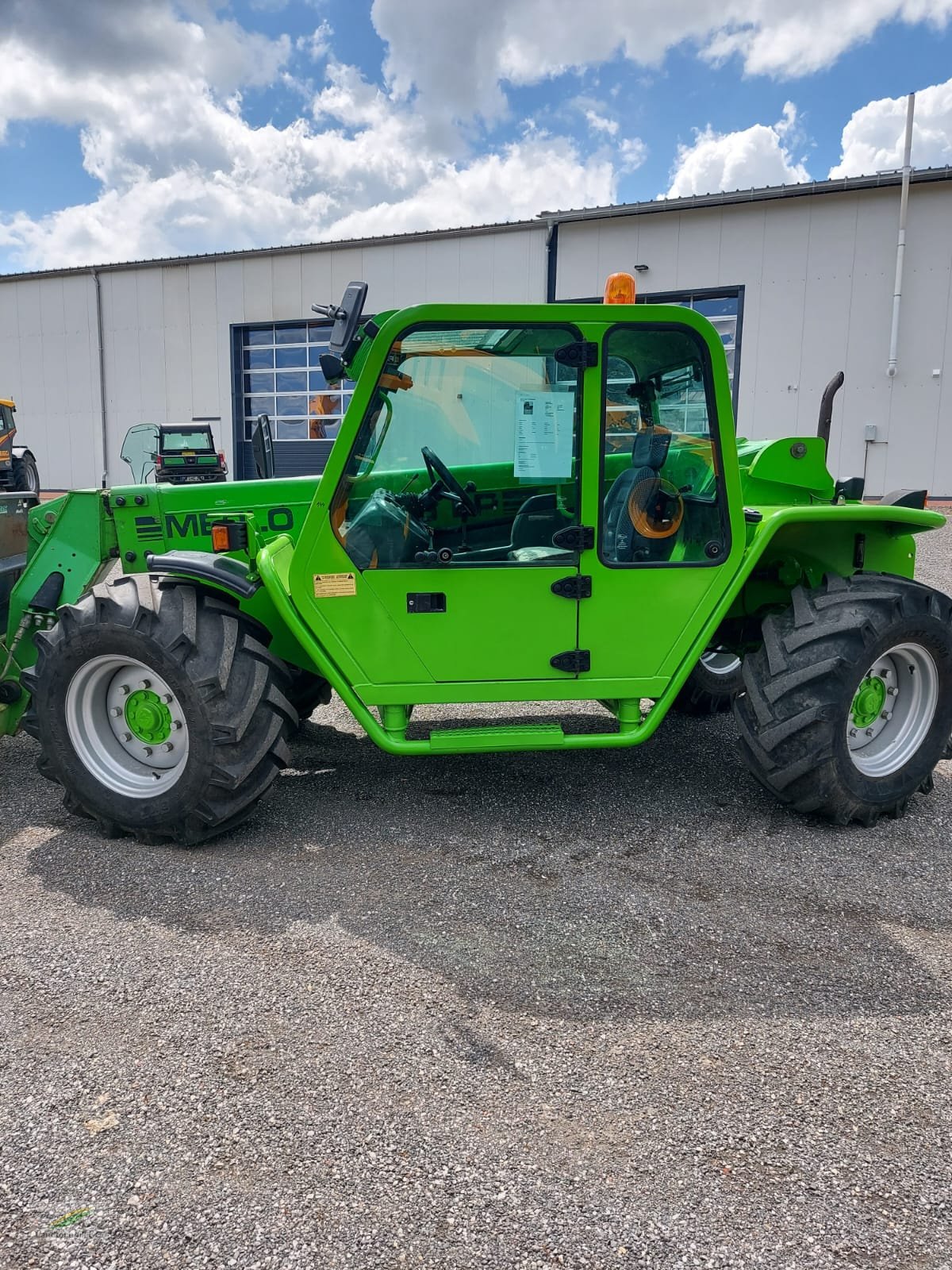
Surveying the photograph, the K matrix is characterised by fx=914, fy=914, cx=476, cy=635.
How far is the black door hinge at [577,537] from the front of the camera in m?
3.83

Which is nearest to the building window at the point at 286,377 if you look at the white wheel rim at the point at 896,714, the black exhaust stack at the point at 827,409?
the black exhaust stack at the point at 827,409

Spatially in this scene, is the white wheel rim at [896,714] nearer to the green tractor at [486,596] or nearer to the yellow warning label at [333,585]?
the green tractor at [486,596]

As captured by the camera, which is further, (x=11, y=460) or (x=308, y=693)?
(x=11, y=460)

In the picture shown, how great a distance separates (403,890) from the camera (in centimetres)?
352

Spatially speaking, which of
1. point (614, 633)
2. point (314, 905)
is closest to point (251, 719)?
point (314, 905)

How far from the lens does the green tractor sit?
12.4 feet

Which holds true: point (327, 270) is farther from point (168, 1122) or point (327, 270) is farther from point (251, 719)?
point (168, 1122)

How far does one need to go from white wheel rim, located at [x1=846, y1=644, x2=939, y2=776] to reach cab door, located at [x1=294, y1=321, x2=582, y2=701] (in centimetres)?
151

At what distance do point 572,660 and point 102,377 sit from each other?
23.4 meters

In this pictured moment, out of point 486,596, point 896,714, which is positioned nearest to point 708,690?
point 896,714

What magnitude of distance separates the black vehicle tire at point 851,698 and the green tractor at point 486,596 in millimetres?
12

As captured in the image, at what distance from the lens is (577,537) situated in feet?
12.6

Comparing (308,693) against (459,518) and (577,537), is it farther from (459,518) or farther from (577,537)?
(577,537)

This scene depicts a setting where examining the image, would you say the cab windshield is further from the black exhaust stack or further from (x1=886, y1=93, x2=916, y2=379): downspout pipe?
the black exhaust stack
